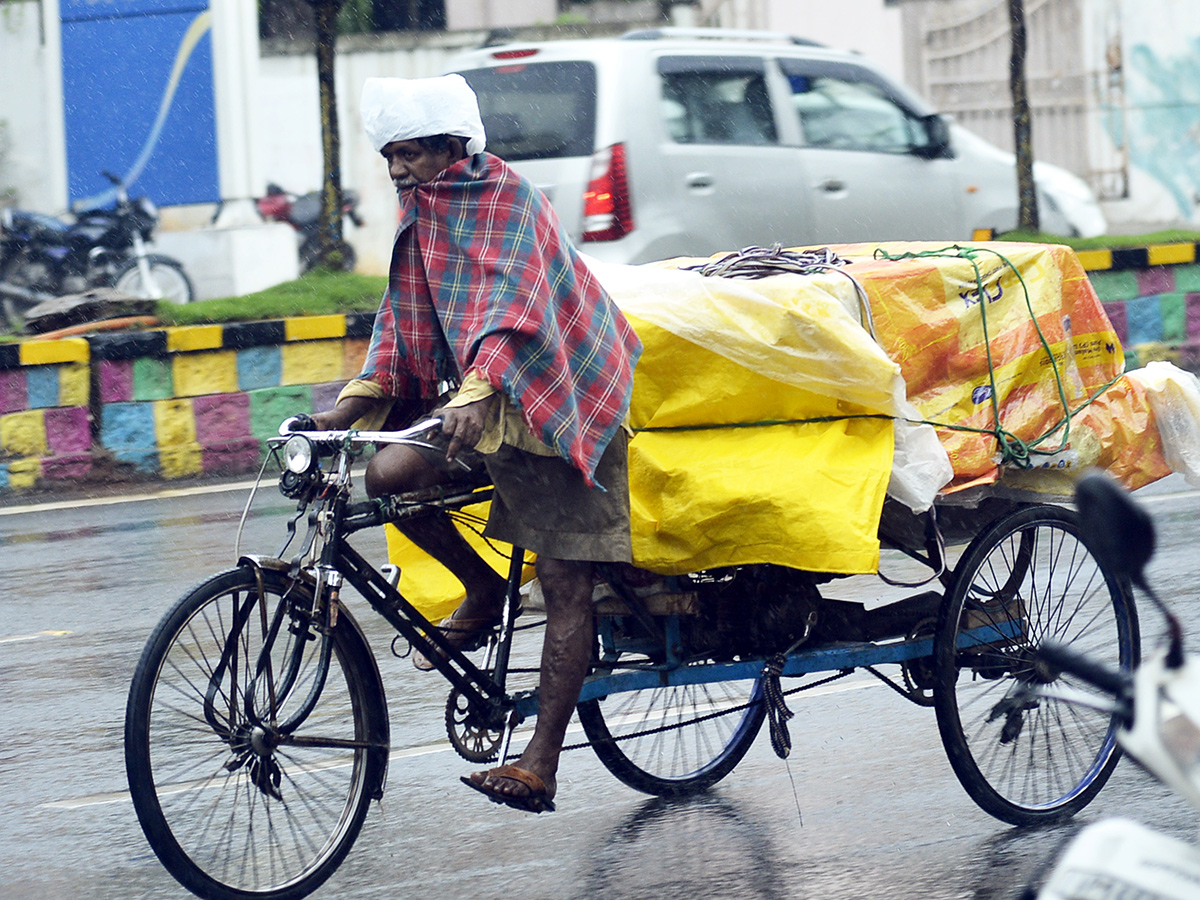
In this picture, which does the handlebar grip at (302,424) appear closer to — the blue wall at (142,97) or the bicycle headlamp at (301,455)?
the bicycle headlamp at (301,455)

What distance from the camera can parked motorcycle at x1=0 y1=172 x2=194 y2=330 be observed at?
16203mm

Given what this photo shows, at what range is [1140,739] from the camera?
173 cm

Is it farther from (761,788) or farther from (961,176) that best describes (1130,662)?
(961,176)

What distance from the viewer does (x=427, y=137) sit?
3359 millimetres

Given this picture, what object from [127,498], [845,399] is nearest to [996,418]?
[845,399]

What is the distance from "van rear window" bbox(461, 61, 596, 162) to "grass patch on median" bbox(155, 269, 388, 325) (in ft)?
5.24

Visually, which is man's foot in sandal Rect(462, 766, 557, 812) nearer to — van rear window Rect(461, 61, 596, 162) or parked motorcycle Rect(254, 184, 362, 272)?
van rear window Rect(461, 61, 596, 162)

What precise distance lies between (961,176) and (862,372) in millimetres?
7795

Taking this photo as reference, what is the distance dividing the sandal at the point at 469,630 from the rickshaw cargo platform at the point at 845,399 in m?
0.22

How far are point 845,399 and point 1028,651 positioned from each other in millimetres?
832

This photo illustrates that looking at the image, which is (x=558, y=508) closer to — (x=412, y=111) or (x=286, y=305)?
(x=412, y=111)

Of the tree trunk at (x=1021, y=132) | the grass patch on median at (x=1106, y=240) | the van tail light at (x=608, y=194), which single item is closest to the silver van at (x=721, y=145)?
the van tail light at (x=608, y=194)

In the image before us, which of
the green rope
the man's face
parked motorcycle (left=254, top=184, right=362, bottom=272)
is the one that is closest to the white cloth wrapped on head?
the man's face

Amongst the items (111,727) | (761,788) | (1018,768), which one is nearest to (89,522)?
(111,727)
